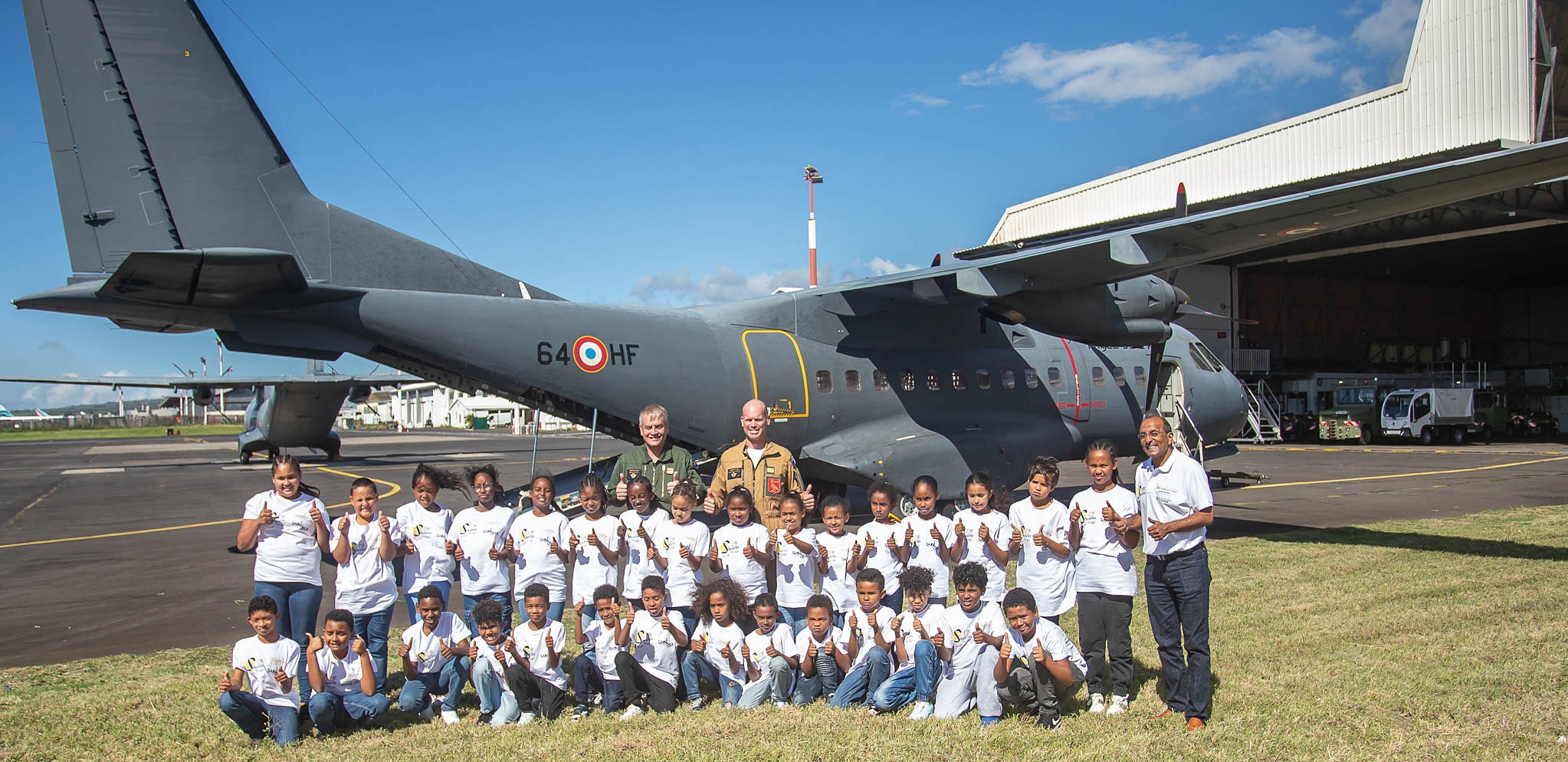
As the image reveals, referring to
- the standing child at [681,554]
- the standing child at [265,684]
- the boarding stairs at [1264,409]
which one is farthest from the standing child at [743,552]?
the boarding stairs at [1264,409]

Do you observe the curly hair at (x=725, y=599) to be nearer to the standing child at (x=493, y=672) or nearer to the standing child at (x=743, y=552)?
the standing child at (x=743, y=552)

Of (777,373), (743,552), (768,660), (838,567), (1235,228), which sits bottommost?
(768,660)

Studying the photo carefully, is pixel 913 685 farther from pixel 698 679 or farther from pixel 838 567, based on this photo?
pixel 698 679

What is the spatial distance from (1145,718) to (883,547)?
207 cm

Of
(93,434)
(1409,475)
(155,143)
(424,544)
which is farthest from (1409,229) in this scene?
(93,434)

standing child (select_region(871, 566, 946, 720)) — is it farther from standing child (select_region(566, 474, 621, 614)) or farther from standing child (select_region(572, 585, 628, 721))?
standing child (select_region(566, 474, 621, 614))

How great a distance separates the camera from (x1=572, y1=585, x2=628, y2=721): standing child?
623cm

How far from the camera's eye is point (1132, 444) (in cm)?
1678

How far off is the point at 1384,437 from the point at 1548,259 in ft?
66.4

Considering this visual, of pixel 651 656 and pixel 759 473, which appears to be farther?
pixel 759 473

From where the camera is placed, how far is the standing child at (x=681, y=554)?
22.4 ft

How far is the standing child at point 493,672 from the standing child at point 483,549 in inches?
29.6

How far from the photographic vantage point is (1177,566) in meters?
5.80

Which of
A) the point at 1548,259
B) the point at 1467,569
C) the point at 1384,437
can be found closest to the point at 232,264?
the point at 1467,569
